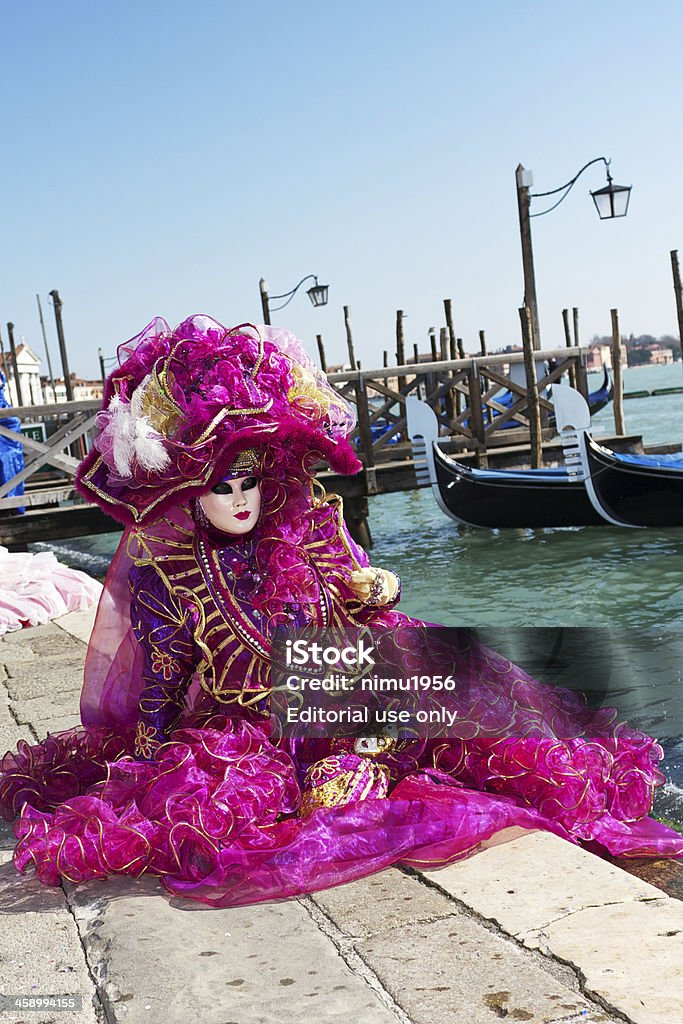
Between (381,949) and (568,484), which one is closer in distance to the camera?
(381,949)

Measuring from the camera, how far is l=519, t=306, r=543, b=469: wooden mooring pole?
35.9 feet

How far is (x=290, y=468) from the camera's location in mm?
2537

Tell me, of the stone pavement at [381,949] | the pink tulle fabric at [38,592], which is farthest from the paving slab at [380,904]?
the pink tulle fabric at [38,592]

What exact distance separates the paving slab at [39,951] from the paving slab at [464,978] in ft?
1.57

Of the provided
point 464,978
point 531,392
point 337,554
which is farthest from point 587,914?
point 531,392

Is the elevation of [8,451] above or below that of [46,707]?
above

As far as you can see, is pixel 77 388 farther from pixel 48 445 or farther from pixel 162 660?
pixel 162 660

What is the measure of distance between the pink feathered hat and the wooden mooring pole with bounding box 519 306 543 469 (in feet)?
28.2

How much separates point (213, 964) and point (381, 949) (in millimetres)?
282

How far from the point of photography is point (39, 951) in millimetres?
1855

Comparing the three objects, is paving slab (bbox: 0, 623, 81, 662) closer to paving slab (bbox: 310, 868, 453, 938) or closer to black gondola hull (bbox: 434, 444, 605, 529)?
paving slab (bbox: 310, 868, 453, 938)

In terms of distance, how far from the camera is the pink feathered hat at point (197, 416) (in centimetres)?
237

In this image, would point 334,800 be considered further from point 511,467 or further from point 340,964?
point 511,467

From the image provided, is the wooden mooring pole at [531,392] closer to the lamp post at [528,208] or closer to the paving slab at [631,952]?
the lamp post at [528,208]
